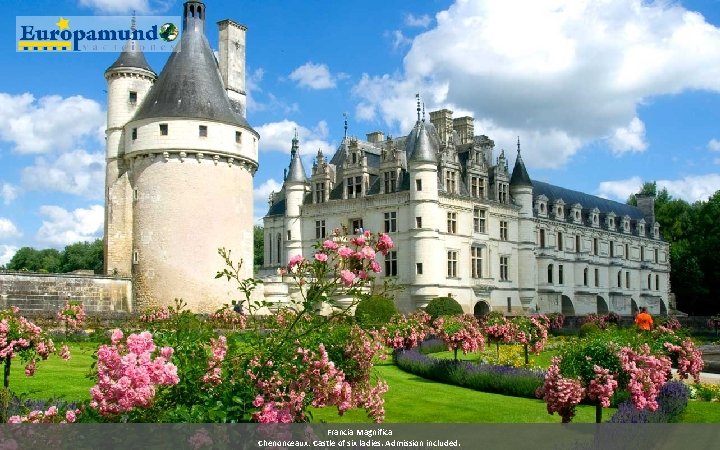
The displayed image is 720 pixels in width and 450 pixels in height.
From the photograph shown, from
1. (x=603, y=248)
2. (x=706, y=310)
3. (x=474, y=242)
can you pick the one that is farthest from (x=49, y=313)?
(x=706, y=310)

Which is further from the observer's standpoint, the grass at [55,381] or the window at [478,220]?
the window at [478,220]

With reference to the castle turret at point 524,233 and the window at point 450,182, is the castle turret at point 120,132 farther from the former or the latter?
the castle turret at point 524,233

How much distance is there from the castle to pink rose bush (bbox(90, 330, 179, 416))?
3107 cm

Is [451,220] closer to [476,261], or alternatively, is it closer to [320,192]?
[476,261]

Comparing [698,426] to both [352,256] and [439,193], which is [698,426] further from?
[439,193]

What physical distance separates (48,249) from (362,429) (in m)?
84.5

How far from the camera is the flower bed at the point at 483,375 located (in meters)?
14.0

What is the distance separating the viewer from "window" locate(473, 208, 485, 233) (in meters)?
39.4

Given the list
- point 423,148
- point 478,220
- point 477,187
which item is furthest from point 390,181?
point 478,220

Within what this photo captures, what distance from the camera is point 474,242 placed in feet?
129

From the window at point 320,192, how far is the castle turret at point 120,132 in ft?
41.0

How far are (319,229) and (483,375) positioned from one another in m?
26.2

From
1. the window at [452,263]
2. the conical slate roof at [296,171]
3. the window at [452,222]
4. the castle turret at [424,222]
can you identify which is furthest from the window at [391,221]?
the conical slate roof at [296,171]

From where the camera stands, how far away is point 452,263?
3791 centimetres
